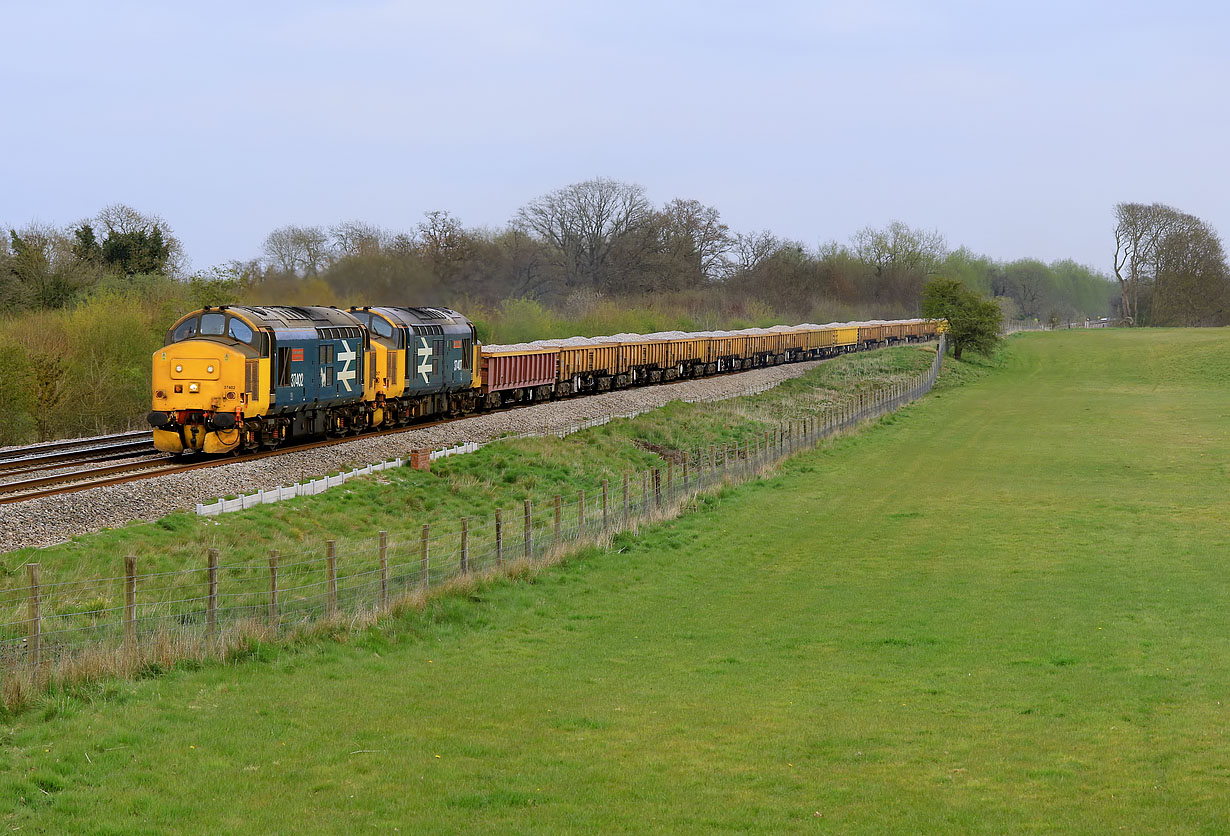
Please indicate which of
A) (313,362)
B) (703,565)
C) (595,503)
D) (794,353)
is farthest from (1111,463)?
(794,353)

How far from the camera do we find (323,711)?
38.9 ft

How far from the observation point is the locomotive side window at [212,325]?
2822cm

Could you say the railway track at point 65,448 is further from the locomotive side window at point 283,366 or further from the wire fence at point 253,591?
the wire fence at point 253,591

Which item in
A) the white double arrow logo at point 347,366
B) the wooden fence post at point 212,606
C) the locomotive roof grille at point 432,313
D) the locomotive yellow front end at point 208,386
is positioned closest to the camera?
the wooden fence post at point 212,606

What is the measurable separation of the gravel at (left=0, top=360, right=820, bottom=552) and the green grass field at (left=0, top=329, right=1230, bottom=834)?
284 inches

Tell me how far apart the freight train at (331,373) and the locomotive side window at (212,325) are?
1.3 inches

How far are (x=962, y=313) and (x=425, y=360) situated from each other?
6527 cm

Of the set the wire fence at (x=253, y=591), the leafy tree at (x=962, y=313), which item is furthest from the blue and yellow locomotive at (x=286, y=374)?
the leafy tree at (x=962, y=313)

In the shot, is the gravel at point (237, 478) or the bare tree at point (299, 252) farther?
the bare tree at point (299, 252)

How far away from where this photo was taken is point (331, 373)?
3172cm

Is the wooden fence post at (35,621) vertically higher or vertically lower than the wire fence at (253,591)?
higher

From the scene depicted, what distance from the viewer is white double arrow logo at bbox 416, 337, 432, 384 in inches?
1491

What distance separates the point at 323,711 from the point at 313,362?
65.7 feet

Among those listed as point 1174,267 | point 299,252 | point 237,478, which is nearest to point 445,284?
point 299,252
